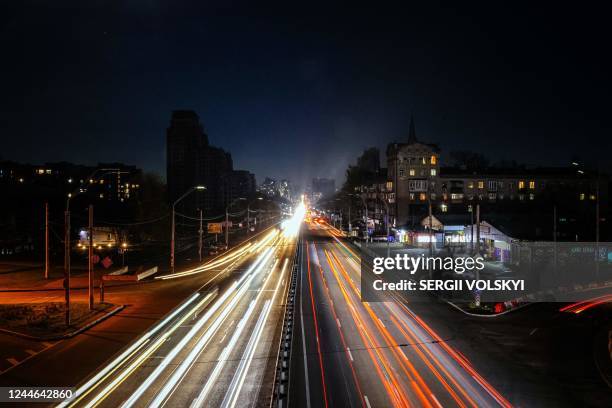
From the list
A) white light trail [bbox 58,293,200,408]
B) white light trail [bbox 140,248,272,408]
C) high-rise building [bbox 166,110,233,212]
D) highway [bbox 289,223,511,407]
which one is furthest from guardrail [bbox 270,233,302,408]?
high-rise building [bbox 166,110,233,212]

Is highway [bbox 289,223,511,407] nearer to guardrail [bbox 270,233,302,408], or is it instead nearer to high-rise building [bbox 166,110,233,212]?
guardrail [bbox 270,233,302,408]

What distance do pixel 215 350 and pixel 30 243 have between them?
59226 mm

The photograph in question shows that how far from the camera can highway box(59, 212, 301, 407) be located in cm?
1502

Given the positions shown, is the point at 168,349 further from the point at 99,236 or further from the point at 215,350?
the point at 99,236

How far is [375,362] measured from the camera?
60.4ft

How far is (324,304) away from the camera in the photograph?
2988 cm

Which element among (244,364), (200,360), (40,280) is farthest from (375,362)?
(40,280)

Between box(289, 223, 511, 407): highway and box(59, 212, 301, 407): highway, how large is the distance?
150 centimetres

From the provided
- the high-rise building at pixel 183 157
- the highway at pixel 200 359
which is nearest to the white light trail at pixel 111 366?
the highway at pixel 200 359

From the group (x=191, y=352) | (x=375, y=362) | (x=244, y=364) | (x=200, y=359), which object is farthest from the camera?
(x=191, y=352)

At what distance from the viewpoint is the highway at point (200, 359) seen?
591 inches

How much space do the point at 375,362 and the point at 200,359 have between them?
7020mm

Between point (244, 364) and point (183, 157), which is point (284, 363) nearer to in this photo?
point (244, 364)

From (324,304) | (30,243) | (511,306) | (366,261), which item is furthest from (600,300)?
(30,243)
